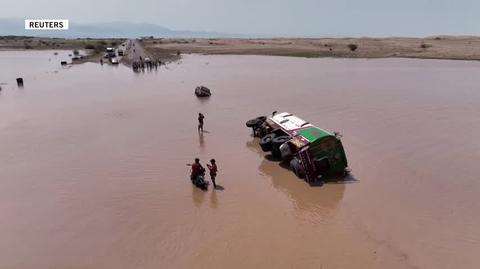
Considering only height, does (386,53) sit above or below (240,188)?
above

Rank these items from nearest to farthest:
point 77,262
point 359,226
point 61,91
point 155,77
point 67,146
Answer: point 77,262 → point 359,226 → point 67,146 → point 61,91 → point 155,77

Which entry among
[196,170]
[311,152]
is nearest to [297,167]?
[311,152]

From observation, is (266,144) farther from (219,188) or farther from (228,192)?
(228,192)

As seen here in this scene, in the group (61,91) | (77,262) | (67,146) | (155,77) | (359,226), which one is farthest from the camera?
(155,77)

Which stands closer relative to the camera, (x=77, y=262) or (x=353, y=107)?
(x=77, y=262)

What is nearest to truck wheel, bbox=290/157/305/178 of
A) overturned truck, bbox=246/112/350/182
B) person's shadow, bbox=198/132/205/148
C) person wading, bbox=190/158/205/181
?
overturned truck, bbox=246/112/350/182

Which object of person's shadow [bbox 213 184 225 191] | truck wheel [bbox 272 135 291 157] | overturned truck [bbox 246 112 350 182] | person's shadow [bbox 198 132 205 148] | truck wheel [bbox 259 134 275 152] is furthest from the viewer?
person's shadow [bbox 198 132 205 148]

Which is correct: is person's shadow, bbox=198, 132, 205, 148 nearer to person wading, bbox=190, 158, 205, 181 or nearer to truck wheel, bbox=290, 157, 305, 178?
person wading, bbox=190, 158, 205, 181

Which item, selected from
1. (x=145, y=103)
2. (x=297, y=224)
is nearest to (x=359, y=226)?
(x=297, y=224)

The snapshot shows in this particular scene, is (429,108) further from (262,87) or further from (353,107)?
(262,87)
